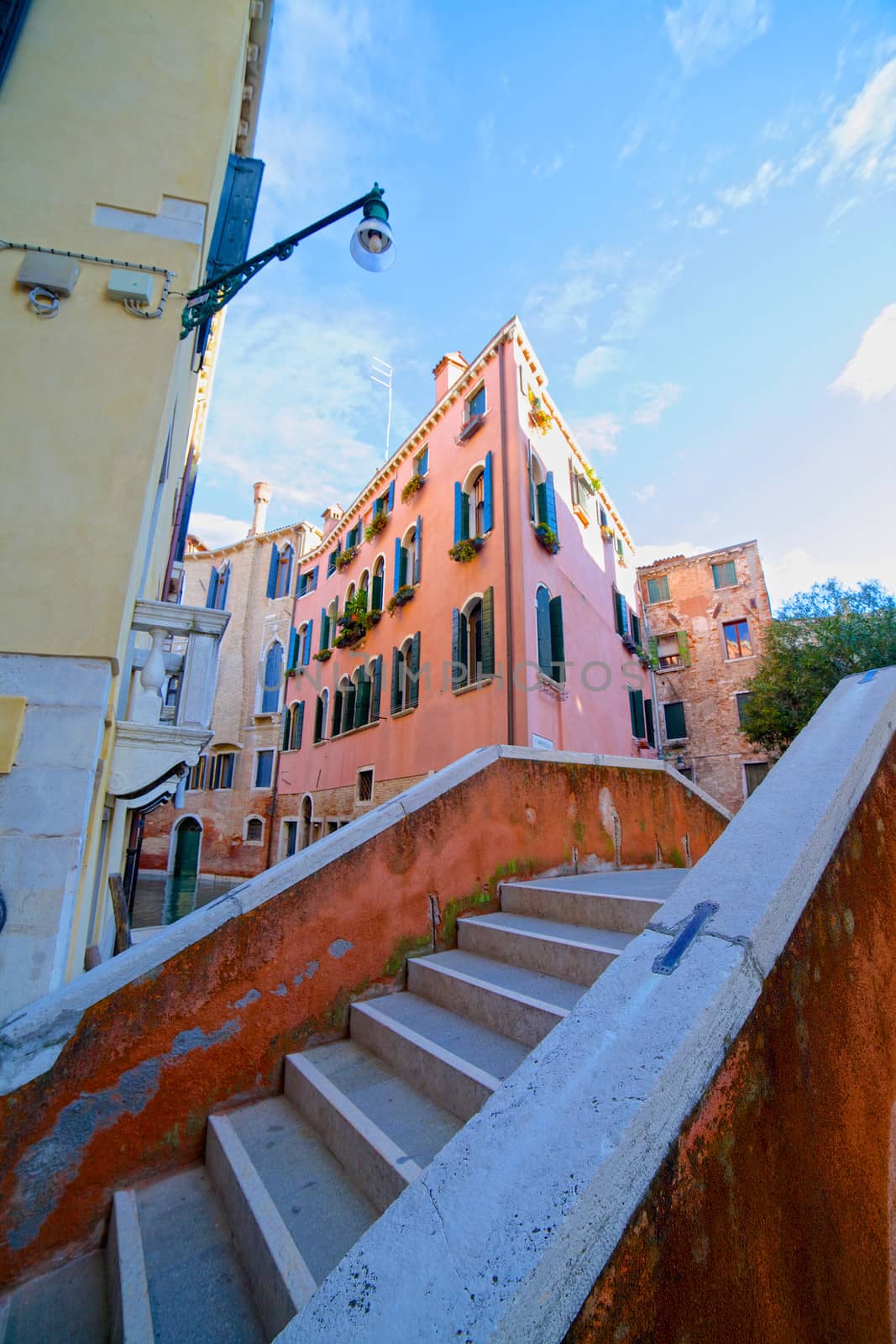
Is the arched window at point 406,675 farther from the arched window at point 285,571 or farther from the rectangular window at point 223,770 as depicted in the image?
the arched window at point 285,571

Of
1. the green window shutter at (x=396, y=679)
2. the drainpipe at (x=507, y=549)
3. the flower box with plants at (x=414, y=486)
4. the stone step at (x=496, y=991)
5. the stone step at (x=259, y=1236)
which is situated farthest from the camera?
the flower box with plants at (x=414, y=486)

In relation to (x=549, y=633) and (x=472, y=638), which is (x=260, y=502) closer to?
(x=472, y=638)

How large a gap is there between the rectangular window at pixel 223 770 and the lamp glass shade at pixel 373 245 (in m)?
17.6

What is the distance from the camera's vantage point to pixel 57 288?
3.56 meters

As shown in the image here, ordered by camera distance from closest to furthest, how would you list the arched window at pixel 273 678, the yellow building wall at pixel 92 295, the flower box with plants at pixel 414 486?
the yellow building wall at pixel 92 295 < the flower box with plants at pixel 414 486 < the arched window at pixel 273 678

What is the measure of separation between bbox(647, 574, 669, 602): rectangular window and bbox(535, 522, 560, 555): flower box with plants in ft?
43.8

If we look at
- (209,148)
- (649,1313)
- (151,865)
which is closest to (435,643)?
(209,148)

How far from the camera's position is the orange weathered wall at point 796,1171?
93cm

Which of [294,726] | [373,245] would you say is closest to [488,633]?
[373,245]

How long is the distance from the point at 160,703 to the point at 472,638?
739cm

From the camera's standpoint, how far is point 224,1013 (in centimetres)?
237

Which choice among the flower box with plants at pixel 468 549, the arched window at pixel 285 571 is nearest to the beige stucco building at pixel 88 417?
the flower box with plants at pixel 468 549

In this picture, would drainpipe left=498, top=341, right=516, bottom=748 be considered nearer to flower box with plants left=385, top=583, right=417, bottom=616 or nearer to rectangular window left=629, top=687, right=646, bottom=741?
flower box with plants left=385, top=583, right=417, bottom=616

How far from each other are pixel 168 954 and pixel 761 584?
22170mm
